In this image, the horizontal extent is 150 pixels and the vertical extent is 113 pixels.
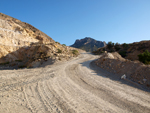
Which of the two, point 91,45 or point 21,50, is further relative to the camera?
point 91,45

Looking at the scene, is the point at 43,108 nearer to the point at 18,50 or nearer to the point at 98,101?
the point at 98,101

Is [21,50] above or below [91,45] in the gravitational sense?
below

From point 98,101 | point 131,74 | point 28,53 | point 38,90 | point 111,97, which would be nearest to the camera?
point 98,101

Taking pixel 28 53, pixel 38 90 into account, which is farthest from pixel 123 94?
pixel 28 53

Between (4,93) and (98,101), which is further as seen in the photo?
(4,93)

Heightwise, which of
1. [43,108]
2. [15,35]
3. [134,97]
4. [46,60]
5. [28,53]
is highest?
[15,35]

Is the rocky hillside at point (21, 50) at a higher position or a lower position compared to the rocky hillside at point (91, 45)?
lower

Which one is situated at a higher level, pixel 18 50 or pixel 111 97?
pixel 18 50

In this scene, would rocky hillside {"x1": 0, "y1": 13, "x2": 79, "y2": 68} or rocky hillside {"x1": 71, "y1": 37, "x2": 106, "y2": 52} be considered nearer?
rocky hillside {"x1": 0, "y1": 13, "x2": 79, "y2": 68}

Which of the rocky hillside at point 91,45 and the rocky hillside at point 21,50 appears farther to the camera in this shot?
the rocky hillside at point 91,45

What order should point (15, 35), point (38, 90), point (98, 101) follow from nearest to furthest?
point (98, 101) → point (38, 90) → point (15, 35)

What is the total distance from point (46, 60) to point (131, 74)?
10850 mm

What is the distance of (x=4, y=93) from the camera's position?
13.1 ft

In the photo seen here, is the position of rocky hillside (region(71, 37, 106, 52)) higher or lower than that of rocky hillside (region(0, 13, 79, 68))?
higher
